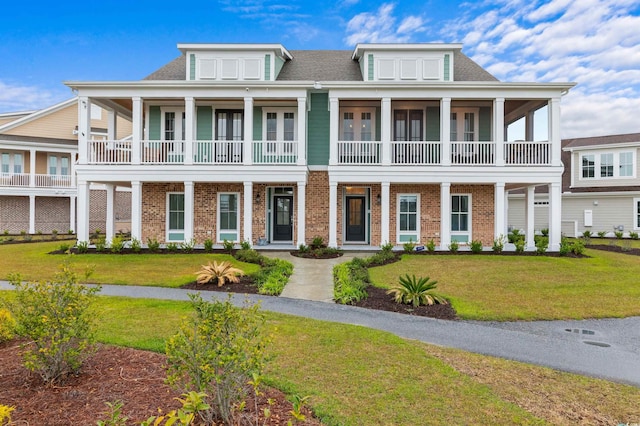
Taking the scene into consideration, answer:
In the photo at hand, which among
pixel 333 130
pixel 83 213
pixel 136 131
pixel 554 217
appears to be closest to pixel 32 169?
pixel 83 213

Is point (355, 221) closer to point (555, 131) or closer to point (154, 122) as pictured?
point (555, 131)

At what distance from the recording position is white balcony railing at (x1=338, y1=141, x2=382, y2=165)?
15.3 meters

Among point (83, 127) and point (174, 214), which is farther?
point (174, 214)

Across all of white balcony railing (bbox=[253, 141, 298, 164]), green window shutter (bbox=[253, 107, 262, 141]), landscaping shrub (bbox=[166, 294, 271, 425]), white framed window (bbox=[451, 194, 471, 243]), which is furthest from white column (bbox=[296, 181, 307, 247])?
landscaping shrub (bbox=[166, 294, 271, 425])

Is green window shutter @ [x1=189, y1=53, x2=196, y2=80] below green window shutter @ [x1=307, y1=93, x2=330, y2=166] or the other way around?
the other way around

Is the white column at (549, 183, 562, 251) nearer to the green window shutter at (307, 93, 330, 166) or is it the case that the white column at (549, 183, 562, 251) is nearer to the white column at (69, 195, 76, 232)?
the green window shutter at (307, 93, 330, 166)

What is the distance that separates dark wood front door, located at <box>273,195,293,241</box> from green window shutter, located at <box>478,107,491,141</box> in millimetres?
8786

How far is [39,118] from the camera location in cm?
2617

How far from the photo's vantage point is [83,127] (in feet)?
48.4

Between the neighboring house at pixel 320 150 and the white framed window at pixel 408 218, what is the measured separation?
0.15ft

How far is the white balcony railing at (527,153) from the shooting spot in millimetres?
14648

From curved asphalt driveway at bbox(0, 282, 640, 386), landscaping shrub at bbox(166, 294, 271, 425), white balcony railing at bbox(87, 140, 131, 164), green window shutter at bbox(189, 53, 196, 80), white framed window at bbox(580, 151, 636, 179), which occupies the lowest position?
curved asphalt driveway at bbox(0, 282, 640, 386)

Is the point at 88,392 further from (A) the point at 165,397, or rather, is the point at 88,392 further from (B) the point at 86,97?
(B) the point at 86,97

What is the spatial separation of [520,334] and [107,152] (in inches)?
611
